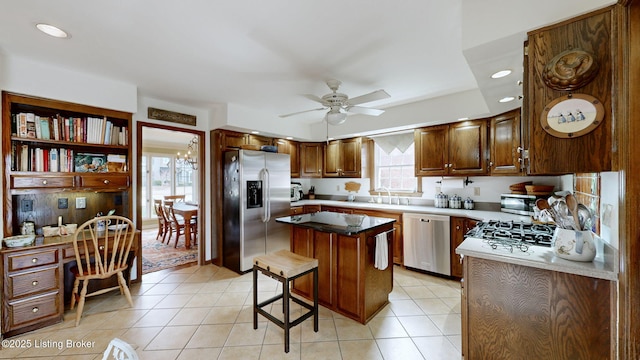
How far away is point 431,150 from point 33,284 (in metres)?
4.66

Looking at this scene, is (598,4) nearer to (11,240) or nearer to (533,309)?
(533,309)

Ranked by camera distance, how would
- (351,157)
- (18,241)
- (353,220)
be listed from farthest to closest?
(351,157)
(353,220)
(18,241)

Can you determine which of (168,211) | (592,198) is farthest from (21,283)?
(592,198)

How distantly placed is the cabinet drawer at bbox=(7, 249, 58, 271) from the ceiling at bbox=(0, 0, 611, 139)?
1.79m

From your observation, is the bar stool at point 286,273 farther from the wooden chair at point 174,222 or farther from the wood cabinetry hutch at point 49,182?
the wooden chair at point 174,222

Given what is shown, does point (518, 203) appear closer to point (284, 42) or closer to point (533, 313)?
point (533, 313)

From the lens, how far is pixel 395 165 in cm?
447

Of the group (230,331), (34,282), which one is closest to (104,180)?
(34,282)

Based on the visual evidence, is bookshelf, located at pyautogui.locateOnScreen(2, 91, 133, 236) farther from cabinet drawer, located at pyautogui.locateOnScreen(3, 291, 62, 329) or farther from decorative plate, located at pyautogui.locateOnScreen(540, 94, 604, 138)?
decorative plate, located at pyautogui.locateOnScreen(540, 94, 604, 138)

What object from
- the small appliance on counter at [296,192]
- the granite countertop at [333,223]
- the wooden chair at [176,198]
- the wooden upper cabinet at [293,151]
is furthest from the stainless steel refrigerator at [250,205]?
the wooden chair at [176,198]

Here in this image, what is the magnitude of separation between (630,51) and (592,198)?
42.1 inches

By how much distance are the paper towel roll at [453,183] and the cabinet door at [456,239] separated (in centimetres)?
79

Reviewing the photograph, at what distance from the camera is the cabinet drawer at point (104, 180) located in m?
2.68

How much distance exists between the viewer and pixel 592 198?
173 centimetres
